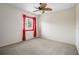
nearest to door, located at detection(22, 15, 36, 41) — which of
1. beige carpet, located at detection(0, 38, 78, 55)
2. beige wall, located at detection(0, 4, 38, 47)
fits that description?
beige wall, located at detection(0, 4, 38, 47)

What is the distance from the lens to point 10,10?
392cm

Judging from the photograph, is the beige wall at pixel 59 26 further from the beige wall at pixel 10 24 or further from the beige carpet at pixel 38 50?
the beige wall at pixel 10 24

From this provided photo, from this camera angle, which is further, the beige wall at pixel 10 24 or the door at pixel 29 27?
the door at pixel 29 27

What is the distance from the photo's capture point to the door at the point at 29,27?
16.9ft

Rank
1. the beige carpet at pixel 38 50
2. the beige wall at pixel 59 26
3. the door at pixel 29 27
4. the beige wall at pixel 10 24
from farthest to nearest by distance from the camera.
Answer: the door at pixel 29 27, the beige wall at pixel 59 26, the beige wall at pixel 10 24, the beige carpet at pixel 38 50

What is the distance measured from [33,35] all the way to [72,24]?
328 centimetres

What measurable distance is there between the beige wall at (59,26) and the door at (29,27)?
69 centimetres

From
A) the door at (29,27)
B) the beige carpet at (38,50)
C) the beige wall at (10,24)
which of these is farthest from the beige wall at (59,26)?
the beige wall at (10,24)

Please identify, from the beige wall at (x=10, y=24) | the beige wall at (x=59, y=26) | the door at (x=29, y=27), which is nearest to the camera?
the beige wall at (x=10, y=24)

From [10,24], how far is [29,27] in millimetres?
2017

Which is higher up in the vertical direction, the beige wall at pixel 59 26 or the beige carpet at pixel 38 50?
the beige wall at pixel 59 26
